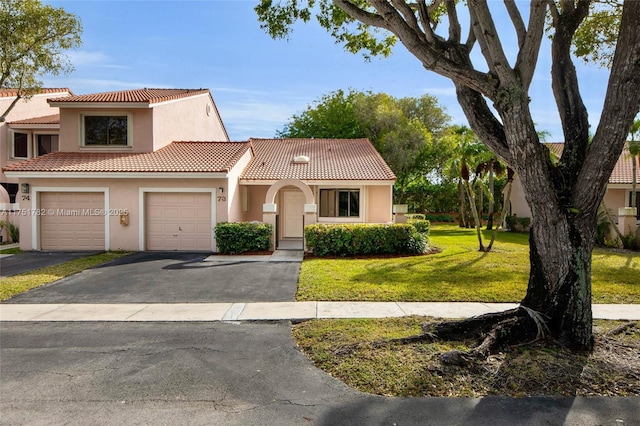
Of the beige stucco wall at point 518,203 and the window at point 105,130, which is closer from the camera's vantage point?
the window at point 105,130

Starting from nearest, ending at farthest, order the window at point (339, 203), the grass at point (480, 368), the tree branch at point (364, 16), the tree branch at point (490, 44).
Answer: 1. the grass at point (480, 368)
2. the tree branch at point (490, 44)
3. the tree branch at point (364, 16)
4. the window at point (339, 203)

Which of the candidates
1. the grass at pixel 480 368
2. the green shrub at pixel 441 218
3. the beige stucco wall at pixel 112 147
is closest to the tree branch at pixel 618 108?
the grass at pixel 480 368

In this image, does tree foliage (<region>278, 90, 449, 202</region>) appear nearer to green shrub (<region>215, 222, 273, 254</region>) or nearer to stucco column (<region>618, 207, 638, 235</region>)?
stucco column (<region>618, 207, 638, 235</region>)

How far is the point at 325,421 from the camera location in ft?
13.4

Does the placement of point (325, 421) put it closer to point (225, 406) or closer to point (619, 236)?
point (225, 406)

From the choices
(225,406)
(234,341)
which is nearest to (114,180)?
(234,341)

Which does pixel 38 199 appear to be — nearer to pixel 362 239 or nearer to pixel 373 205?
pixel 362 239

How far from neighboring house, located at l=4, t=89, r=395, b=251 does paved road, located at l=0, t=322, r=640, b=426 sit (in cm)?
1004

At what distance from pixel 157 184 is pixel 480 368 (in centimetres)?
1414

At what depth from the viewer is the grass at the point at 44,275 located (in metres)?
9.71

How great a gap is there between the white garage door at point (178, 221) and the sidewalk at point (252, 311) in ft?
25.5

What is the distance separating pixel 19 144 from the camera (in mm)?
21625

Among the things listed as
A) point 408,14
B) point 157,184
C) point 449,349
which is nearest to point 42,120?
point 157,184

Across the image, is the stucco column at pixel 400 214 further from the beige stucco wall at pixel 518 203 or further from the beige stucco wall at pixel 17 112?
the beige stucco wall at pixel 17 112
